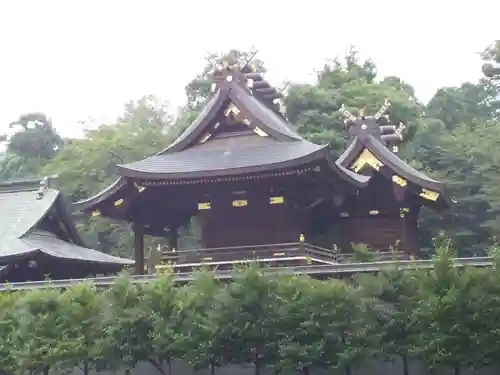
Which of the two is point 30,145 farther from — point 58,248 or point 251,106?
point 251,106

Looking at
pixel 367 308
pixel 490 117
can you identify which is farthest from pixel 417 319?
pixel 490 117

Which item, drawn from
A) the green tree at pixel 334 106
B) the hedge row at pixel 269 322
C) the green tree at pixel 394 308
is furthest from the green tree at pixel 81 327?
the green tree at pixel 334 106

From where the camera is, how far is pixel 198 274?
1820 centimetres

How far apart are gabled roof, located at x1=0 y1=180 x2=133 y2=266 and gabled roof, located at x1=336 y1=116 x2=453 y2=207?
911 cm

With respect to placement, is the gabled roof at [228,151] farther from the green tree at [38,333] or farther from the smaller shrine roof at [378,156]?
the green tree at [38,333]

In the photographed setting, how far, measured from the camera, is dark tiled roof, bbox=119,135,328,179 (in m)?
22.1

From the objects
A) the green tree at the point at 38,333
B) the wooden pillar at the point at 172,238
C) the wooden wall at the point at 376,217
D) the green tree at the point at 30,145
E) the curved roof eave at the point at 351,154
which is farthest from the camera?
the green tree at the point at 30,145

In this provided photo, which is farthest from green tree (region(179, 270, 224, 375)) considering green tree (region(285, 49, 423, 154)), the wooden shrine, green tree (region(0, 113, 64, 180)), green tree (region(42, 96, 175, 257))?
green tree (region(0, 113, 64, 180))

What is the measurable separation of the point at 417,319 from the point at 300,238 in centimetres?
647

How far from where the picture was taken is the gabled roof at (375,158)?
2650cm

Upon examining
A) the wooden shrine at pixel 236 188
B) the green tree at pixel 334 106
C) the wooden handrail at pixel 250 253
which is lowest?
the wooden handrail at pixel 250 253

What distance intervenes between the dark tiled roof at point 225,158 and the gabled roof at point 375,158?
13.7 ft

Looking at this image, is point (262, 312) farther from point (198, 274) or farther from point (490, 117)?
point (490, 117)

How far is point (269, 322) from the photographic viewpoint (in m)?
17.0
